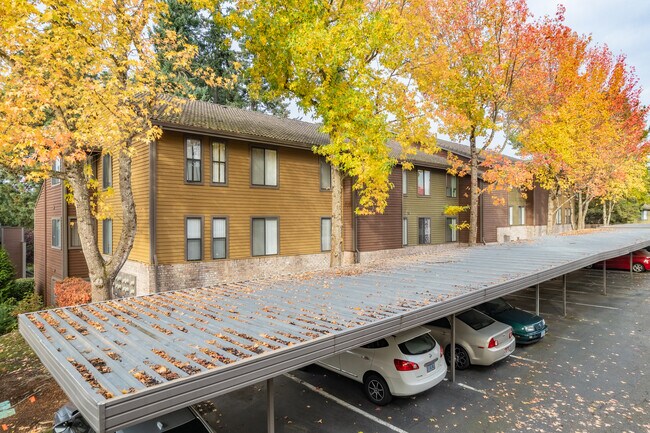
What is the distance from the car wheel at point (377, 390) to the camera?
8234 millimetres

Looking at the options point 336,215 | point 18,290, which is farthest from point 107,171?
point 18,290

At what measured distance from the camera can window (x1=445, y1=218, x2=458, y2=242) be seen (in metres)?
31.8

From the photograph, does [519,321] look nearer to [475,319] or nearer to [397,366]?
[475,319]

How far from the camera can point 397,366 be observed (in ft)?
26.3

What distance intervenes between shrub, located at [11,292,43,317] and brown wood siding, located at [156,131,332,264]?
425 inches

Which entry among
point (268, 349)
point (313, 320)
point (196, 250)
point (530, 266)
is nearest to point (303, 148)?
point (196, 250)

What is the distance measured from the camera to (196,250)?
17609mm

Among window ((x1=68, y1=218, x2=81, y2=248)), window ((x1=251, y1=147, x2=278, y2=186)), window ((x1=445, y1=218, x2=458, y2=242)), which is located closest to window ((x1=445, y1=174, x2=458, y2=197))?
window ((x1=445, y1=218, x2=458, y2=242))

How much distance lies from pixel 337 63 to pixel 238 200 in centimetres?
844

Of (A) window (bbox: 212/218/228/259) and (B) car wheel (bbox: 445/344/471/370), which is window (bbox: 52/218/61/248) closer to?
(A) window (bbox: 212/218/228/259)

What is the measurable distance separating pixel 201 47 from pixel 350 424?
4104 centimetres

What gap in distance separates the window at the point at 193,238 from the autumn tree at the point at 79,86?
530 cm

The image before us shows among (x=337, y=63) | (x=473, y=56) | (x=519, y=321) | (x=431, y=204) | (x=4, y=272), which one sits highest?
(x=473, y=56)

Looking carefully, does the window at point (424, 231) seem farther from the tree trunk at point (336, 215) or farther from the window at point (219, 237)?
the window at point (219, 237)
